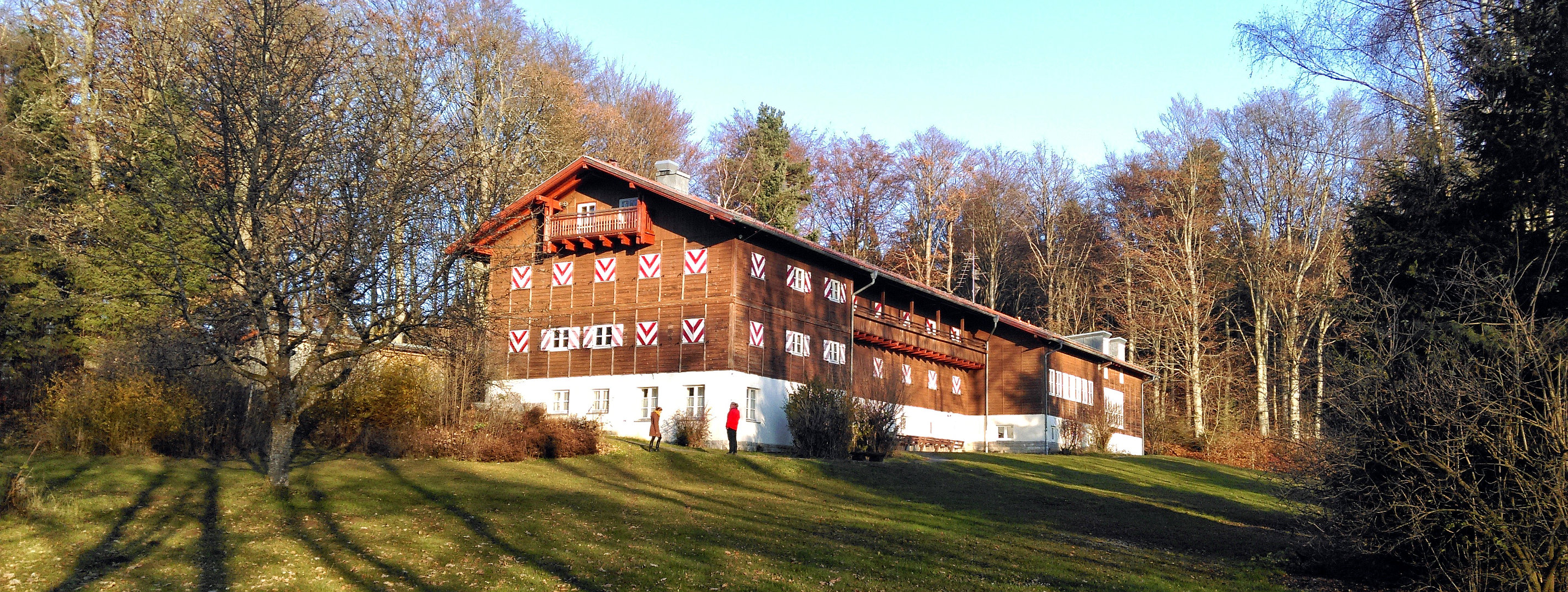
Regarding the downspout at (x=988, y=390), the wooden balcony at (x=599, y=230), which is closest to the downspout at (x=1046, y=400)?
the downspout at (x=988, y=390)

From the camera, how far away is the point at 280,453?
680 inches

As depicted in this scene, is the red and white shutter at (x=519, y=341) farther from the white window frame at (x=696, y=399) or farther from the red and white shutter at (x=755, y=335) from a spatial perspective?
the red and white shutter at (x=755, y=335)

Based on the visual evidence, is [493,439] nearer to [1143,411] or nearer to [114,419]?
[114,419]

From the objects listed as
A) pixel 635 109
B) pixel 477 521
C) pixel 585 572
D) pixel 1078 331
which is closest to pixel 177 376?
pixel 477 521

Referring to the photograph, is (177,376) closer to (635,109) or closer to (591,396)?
(591,396)

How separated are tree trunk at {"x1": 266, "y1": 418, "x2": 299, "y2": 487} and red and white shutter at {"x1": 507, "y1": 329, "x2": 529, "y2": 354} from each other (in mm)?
17349

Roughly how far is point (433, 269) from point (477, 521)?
18.2 feet

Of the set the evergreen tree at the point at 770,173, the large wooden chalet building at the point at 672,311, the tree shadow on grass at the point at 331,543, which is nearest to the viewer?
the tree shadow on grass at the point at 331,543

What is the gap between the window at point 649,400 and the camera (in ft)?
106

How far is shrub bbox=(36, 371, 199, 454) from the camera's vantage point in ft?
68.0

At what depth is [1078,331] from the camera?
58.5 m

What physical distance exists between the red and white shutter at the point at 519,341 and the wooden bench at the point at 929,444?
12.3 meters

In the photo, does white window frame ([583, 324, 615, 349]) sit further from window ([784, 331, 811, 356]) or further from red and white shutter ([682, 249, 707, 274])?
window ([784, 331, 811, 356])

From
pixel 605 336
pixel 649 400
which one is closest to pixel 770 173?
Result: pixel 605 336
